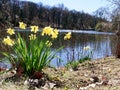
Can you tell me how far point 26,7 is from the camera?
108875 mm

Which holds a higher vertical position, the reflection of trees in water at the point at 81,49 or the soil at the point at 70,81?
the soil at the point at 70,81

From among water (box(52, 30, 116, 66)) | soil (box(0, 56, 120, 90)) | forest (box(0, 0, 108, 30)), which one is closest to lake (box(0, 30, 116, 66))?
water (box(52, 30, 116, 66))

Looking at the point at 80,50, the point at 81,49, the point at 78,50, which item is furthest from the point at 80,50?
the point at 81,49

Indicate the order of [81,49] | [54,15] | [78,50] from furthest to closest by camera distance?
1. [54,15]
2. [81,49]
3. [78,50]

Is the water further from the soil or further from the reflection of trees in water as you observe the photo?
the soil

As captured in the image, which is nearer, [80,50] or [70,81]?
[70,81]

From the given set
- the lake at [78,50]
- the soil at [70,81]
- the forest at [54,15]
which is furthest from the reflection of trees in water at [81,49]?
→ the forest at [54,15]

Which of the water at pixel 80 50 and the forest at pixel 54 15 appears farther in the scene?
the forest at pixel 54 15

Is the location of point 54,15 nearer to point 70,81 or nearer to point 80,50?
point 80,50

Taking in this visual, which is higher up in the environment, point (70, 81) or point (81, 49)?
point (70, 81)

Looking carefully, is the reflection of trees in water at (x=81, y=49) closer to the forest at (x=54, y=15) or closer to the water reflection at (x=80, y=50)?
the water reflection at (x=80, y=50)

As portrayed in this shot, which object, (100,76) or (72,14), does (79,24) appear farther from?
(100,76)

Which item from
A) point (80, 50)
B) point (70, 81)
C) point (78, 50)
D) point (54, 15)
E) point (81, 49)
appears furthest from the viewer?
point (54, 15)

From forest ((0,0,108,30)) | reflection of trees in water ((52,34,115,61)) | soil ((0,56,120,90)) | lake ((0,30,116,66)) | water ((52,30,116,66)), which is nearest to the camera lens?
soil ((0,56,120,90))
